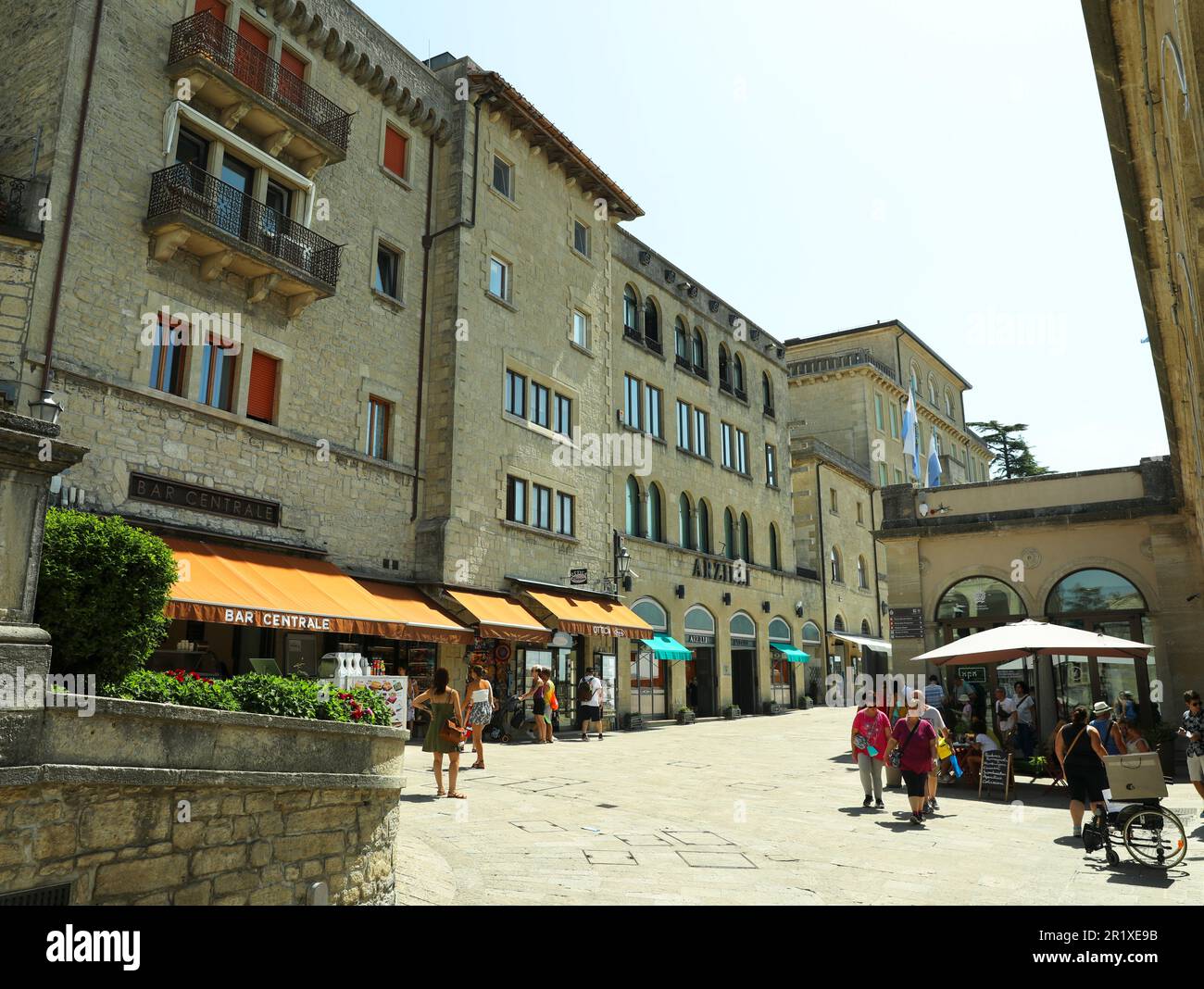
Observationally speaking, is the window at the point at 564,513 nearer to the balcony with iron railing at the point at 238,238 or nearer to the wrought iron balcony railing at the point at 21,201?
the balcony with iron railing at the point at 238,238

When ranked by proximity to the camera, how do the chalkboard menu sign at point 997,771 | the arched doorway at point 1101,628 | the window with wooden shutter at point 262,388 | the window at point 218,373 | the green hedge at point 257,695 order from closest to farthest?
the green hedge at point 257,695, the chalkboard menu sign at point 997,771, the window at point 218,373, the window with wooden shutter at point 262,388, the arched doorway at point 1101,628

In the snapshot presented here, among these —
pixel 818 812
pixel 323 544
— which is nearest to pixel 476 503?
pixel 323 544

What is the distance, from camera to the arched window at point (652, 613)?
28.1 m

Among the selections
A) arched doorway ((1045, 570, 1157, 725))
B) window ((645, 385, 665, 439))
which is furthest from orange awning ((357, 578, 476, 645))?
arched doorway ((1045, 570, 1157, 725))

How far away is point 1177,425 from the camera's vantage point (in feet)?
57.5

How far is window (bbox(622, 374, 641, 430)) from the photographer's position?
2905cm

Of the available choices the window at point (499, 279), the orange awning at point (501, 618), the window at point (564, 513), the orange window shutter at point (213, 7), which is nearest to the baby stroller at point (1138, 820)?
the orange awning at point (501, 618)

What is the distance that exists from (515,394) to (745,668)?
1619cm

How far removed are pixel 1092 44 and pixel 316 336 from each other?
14.7 m

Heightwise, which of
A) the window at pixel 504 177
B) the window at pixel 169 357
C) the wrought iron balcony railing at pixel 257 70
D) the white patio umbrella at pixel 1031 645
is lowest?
the white patio umbrella at pixel 1031 645

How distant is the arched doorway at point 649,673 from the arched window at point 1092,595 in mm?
11644

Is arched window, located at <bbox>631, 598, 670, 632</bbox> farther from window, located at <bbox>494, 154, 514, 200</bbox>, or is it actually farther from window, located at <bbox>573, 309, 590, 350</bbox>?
window, located at <bbox>494, 154, 514, 200</bbox>

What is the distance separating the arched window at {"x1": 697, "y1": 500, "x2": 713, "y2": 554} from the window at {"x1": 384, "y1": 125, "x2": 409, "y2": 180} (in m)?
16.1
